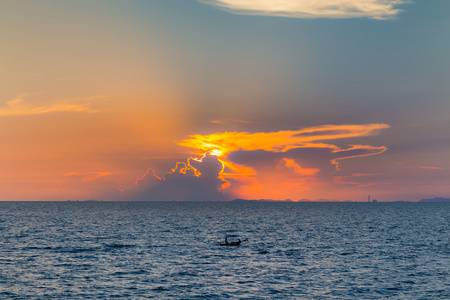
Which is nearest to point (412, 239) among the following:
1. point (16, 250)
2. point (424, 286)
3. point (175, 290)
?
point (424, 286)

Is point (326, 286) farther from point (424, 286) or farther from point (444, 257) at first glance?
point (444, 257)

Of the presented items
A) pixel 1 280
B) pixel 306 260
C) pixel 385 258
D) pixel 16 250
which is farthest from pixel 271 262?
pixel 16 250

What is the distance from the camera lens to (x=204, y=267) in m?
67.8

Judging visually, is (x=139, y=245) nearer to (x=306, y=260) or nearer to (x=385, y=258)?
(x=306, y=260)

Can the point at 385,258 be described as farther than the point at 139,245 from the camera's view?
No

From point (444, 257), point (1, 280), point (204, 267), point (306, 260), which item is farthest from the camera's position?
point (444, 257)

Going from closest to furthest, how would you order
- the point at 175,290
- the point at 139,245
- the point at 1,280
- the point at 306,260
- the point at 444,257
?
the point at 175,290 → the point at 1,280 → the point at 306,260 → the point at 444,257 → the point at 139,245

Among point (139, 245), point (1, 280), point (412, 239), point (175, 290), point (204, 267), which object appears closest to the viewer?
point (175, 290)

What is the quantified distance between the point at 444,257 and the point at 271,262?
1338 inches

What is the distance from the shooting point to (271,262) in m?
72.1

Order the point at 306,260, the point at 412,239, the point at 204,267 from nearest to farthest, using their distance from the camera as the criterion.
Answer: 1. the point at 204,267
2. the point at 306,260
3. the point at 412,239

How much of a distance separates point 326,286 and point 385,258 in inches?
1096

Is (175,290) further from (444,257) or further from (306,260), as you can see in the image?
(444,257)

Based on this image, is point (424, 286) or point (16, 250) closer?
point (424, 286)
